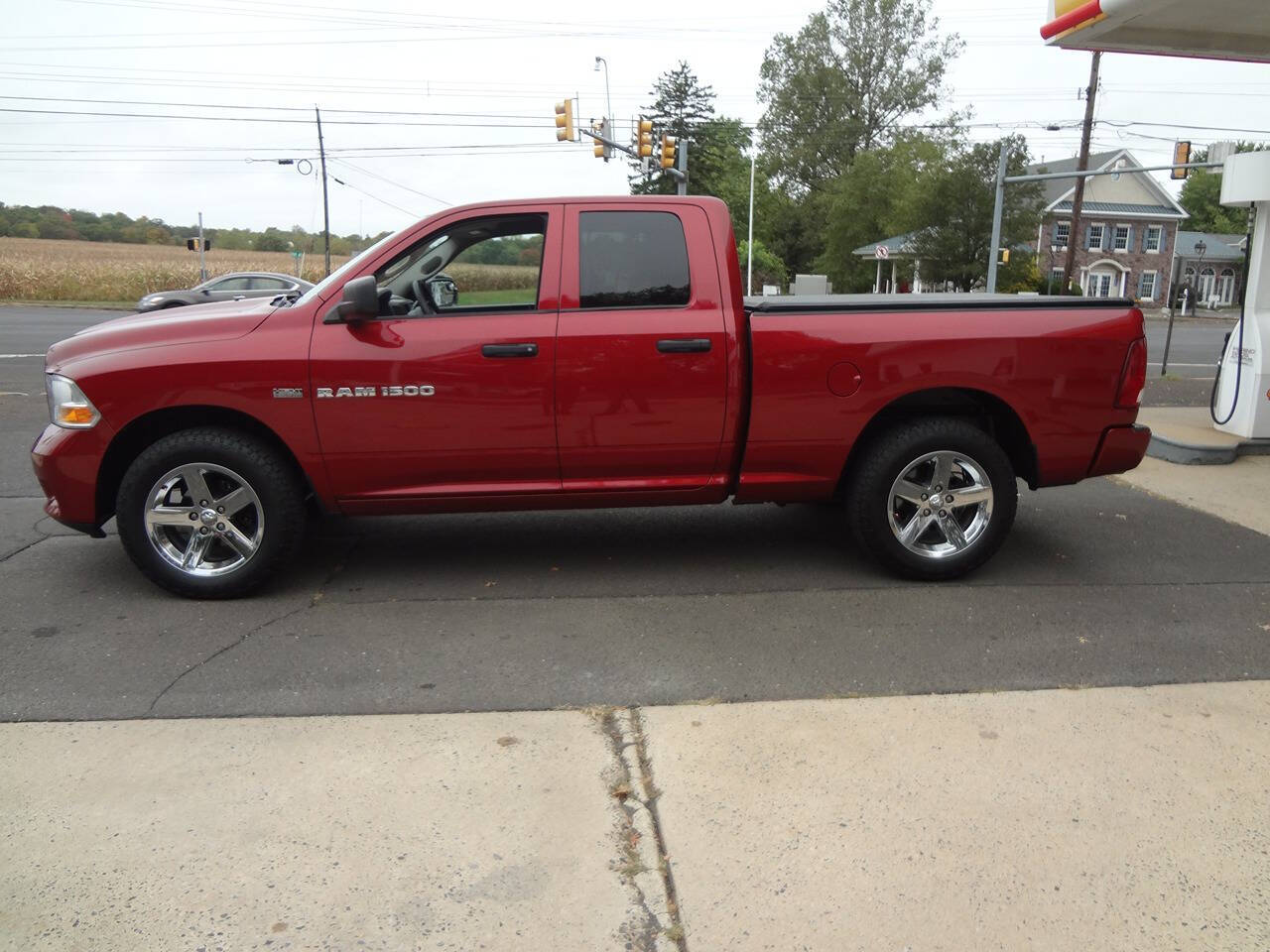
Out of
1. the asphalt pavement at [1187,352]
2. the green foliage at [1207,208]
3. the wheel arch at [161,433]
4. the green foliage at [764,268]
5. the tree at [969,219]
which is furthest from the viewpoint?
the green foliage at [1207,208]

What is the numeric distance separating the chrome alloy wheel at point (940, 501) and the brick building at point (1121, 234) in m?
56.4

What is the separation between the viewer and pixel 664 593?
507cm

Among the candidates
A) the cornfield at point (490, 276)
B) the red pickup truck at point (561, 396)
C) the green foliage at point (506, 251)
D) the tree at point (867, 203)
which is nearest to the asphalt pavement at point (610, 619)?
the red pickup truck at point (561, 396)

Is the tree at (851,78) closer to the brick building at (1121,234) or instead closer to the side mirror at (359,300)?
the brick building at (1121,234)

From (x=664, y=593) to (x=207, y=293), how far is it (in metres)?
21.3

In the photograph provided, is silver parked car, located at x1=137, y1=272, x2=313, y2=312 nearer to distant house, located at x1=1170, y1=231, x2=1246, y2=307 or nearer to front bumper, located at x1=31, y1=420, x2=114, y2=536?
front bumper, located at x1=31, y1=420, x2=114, y2=536

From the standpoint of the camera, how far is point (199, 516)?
4840 millimetres

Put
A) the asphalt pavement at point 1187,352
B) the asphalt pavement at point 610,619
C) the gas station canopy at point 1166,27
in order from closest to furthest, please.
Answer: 1. the asphalt pavement at point 610,619
2. the gas station canopy at point 1166,27
3. the asphalt pavement at point 1187,352

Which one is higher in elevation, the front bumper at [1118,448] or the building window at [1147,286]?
the building window at [1147,286]

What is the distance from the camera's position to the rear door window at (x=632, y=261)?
495 centimetres

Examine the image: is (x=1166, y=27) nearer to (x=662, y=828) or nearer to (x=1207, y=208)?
(x=662, y=828)

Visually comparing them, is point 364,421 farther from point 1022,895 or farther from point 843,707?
point 1022,895

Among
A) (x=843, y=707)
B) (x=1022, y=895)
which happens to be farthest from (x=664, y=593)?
(x=1022, y=895)

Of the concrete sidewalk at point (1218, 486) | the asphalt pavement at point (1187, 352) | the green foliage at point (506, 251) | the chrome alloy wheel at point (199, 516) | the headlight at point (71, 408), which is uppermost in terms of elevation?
→ the green foliage at point (506, 251)
